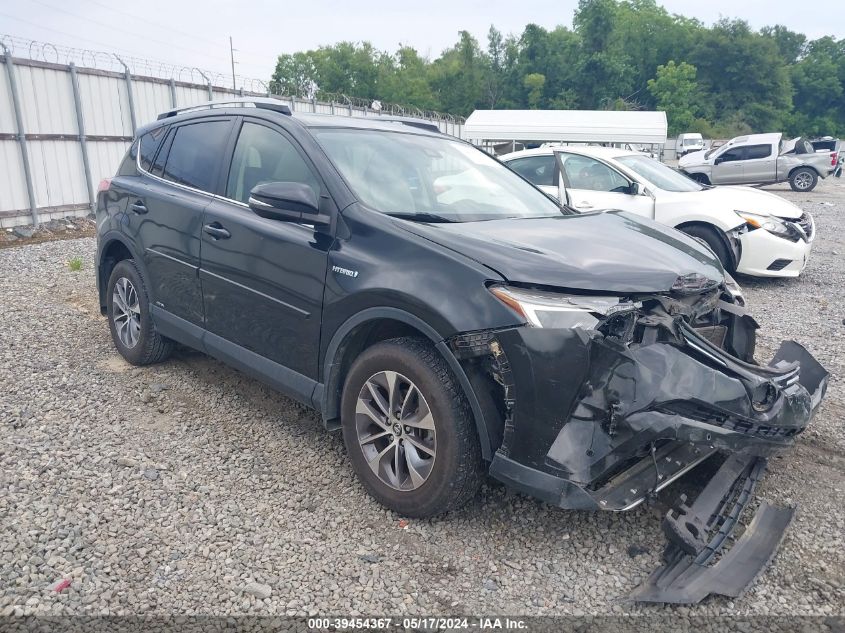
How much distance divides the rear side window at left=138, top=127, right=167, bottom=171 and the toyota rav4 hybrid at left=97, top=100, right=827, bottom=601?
736 millimetres

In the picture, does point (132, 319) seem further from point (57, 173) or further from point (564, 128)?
point (564, 128)

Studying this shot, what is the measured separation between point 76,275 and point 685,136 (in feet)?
161

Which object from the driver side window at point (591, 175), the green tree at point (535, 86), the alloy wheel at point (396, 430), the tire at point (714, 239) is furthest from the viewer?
the green tree at point (535, 86)

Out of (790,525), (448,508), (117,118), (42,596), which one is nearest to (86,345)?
(42,596)

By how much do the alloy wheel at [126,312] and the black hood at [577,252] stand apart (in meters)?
2.70

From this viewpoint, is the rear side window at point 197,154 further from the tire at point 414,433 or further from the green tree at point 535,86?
the green tree at point 535,86

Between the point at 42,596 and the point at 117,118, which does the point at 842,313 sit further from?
the point at 117,118

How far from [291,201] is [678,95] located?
78684 millimetres

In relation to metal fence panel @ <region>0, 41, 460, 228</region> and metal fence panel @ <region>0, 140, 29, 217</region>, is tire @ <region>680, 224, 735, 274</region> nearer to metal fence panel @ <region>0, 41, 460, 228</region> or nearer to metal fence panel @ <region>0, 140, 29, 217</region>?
metal fence panel @ <region>0, 41, 460, 228</region>

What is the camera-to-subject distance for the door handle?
371 centimetres

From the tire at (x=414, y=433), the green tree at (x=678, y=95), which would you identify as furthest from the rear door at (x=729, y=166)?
the green tree at (x=678, y=95)

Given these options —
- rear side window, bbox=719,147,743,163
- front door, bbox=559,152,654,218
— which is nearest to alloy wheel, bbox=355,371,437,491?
front door, bbox=559,152,654,218

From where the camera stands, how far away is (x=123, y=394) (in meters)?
4.38

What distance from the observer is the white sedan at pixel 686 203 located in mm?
7406
